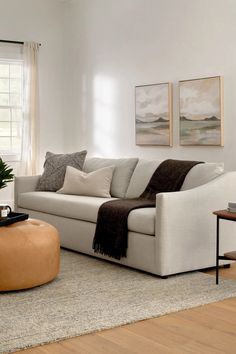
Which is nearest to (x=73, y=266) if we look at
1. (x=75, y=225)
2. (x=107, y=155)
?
(x=75, y=225)

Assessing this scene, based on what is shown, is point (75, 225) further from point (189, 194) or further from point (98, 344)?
point (98, 344)

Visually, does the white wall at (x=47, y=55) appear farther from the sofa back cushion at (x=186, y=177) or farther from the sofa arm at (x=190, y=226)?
the sofa arm at (x=190, y=226)

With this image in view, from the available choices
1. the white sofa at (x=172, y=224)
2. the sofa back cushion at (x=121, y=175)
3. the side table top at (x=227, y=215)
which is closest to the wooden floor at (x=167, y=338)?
the side table top at (x=227, y=215)

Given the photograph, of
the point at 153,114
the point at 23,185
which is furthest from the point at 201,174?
the point at 23,185

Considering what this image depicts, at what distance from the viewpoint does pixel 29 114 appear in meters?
8.11

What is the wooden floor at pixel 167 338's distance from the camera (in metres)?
2.95

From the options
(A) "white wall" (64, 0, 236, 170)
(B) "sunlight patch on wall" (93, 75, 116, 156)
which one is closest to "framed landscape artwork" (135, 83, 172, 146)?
(A) "white wall" (64, 0, 236, 170)

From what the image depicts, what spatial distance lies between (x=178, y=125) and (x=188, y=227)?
196 centimetres

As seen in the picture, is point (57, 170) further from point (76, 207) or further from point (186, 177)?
point (186, 177)

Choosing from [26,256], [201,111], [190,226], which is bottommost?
[26,256]

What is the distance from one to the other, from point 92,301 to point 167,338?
→ 81 centimetres

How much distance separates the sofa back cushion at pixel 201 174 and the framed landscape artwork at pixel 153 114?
4.42 feet

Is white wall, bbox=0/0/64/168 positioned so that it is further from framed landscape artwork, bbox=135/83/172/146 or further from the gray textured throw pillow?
framed landscape artwork, bbox=135/83/172/146

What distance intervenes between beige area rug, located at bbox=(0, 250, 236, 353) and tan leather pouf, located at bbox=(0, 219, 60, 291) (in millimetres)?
85
